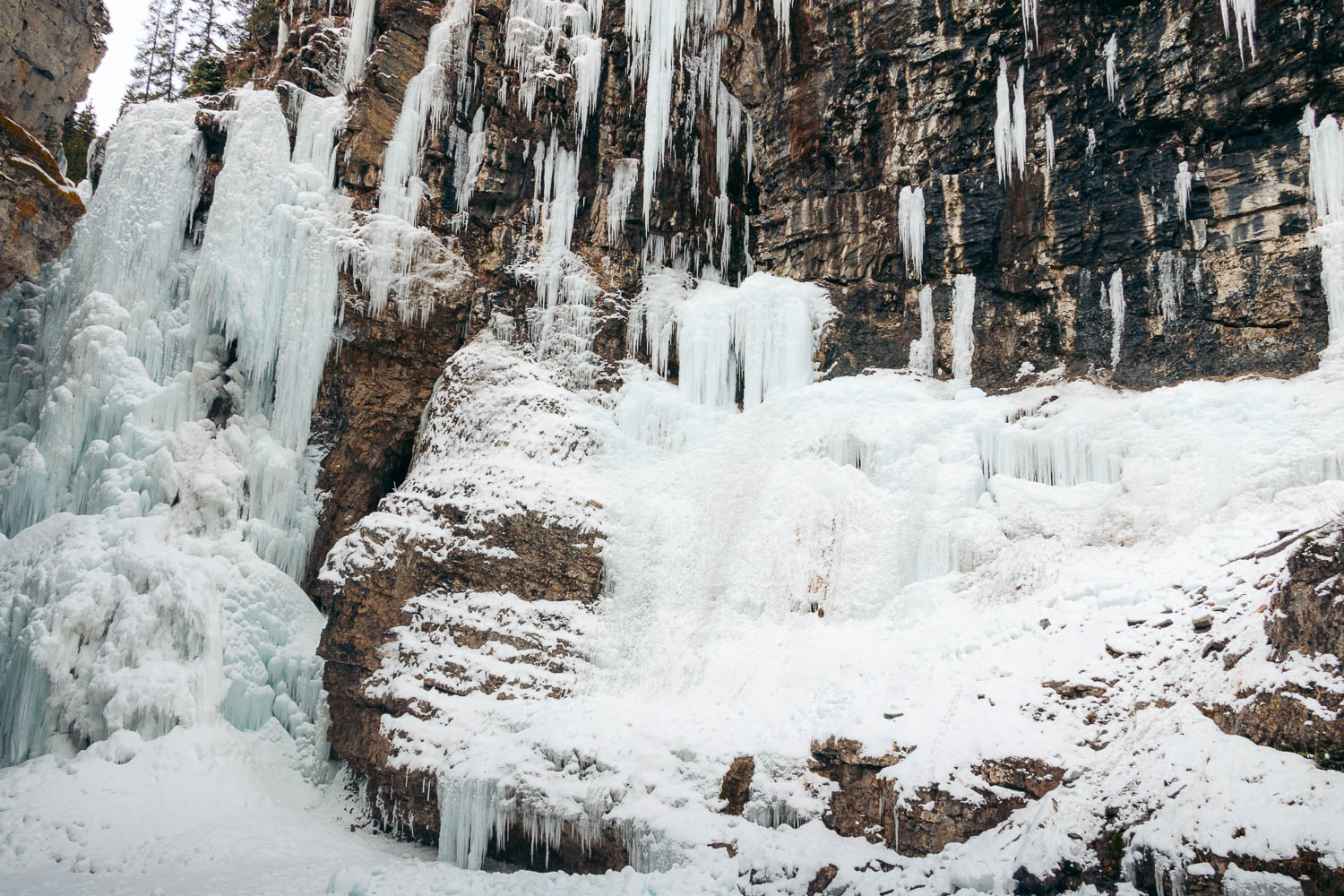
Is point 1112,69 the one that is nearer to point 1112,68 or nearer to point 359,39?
point 1112,68

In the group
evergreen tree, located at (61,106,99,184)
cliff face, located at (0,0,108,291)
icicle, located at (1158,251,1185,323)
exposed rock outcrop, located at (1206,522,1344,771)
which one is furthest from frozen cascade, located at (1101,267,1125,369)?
evergreen tree, located at (61,106,99,184)

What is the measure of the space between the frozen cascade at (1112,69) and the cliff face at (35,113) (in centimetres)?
1591

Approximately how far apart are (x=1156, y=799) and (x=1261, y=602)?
2582 mm

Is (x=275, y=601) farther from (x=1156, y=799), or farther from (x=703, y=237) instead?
(x=1156, y=799)

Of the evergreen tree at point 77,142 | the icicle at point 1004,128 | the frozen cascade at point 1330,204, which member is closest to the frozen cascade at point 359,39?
the evergreen tree at point 77,142

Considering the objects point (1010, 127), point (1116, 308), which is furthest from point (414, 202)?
point (1116, 308)

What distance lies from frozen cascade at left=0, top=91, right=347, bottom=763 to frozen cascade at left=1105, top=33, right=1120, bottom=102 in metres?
14.9

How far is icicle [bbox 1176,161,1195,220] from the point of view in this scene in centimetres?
1423

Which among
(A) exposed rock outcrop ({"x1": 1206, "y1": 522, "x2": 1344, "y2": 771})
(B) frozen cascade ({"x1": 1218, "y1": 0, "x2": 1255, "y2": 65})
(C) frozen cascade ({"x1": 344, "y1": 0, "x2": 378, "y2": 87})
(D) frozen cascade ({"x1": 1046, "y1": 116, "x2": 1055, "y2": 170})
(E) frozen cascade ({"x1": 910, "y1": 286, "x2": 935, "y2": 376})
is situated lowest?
(A) exposed rock outcrop ({"x1": 1206, "y1": 522, "x2": 1344, "y2": 771})

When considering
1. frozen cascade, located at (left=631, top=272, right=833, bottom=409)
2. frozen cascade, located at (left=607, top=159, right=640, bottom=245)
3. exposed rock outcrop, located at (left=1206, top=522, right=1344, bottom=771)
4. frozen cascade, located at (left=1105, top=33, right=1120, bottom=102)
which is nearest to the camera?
exposed rock outcrop, located at (left=1206, top=522, right=1344, bottom=771)

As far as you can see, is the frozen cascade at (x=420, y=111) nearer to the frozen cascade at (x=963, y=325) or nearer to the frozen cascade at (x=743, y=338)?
the frozen cascade at (x=743, y=338)

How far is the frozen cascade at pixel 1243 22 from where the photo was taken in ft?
44.1

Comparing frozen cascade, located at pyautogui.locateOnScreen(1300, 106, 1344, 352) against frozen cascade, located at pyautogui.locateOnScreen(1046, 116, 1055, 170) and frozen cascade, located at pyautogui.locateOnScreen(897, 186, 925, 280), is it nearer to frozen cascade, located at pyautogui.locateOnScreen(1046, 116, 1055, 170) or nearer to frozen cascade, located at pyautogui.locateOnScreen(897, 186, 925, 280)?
frozen cascade, located at pyautogui.locateOnScreen(1046, 116, 1055, 170)

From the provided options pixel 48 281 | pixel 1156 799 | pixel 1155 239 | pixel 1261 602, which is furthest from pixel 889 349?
pixel 48 281
